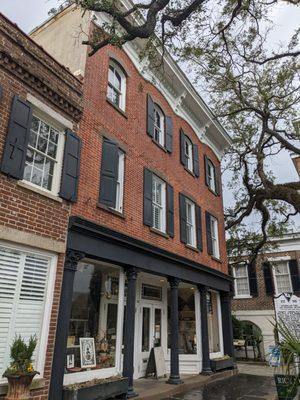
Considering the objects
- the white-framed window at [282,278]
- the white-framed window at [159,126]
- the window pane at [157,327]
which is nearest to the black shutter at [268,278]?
the white-framed window at [282,278]

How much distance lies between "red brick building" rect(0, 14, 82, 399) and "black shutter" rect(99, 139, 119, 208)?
1.30 meters

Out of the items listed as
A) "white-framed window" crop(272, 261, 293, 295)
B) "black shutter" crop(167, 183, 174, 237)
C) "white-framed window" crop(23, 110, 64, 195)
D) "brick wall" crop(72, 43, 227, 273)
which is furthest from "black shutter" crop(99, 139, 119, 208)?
"white-framed window" crop(272, 261, 293, 295)

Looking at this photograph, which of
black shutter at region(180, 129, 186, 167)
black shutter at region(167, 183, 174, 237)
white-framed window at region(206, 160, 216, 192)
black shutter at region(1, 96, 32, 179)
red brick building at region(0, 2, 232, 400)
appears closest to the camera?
black shutter at region(1, 96, 32, 179)

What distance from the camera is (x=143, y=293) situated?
12.6 meters

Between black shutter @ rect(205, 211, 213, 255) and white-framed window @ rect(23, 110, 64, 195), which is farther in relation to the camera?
black shutter @ rect(205, 211, 213, 255)

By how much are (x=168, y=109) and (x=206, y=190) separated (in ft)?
14.1

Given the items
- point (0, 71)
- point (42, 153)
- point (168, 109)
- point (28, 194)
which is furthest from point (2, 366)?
point (168, 109)

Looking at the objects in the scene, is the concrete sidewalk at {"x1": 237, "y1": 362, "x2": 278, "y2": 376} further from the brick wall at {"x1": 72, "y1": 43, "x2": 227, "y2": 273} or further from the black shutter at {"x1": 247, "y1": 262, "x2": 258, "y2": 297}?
the black shutter at {"x1": 247, "y1": 262, "x2": 258, "y2": 297}

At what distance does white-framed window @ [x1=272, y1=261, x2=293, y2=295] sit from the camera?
2528 centimetres

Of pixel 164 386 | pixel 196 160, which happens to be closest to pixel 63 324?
pixel 164 386

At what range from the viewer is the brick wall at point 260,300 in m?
25.1

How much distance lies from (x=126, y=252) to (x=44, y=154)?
11.5ft

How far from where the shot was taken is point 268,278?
2559 cm

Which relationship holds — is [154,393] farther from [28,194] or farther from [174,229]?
[28,194]
